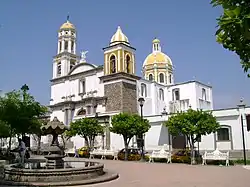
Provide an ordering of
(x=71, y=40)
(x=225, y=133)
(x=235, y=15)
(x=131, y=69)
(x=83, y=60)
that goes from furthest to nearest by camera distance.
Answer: (x=71, y=40)
(x=83, y=60)
(x=131, y=69)
(x=225, y=133)
(x=235, y=15)

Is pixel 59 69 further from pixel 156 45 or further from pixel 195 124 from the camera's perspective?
pixel 195 124

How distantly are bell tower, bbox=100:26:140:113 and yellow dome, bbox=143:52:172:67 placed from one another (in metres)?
17.7

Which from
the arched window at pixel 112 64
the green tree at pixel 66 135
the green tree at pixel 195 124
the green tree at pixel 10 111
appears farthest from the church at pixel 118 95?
the green tree at pixel 10 111

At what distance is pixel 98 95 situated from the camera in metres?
41.5

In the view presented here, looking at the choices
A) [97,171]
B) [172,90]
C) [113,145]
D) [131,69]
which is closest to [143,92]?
[131,69]

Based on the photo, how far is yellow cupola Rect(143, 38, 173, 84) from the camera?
189 feet

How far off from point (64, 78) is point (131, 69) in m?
11.9

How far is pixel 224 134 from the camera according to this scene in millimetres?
29047

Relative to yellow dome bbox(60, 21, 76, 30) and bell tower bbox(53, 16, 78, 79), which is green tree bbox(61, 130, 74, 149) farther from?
yellow dome bbox(60, 21, 76, 30)

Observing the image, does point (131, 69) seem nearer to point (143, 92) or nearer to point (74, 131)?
point (143, 92)

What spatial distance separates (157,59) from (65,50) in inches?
780

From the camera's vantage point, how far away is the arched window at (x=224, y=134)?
28.7 metres

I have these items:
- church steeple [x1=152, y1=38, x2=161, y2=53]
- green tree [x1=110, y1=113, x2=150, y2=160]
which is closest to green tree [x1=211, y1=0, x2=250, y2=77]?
green tree [x1=110, y1=113, x2=150, y2=160]

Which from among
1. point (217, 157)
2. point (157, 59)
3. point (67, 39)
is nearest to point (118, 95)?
point (67, 39)
